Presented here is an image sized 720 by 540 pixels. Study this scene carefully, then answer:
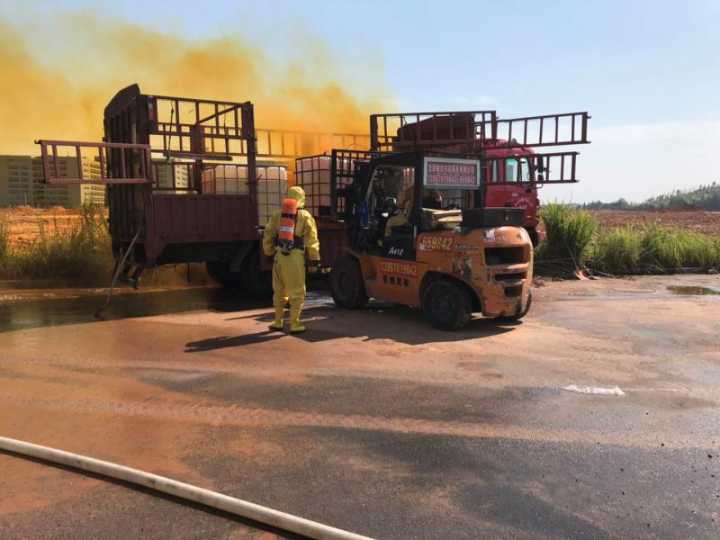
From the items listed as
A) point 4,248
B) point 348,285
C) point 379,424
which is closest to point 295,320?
point 348,285

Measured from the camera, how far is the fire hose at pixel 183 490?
295cm

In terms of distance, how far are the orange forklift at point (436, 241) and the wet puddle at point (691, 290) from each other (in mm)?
4993

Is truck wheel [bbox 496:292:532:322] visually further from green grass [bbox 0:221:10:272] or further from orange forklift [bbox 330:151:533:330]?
green grass [bbox 0:221:10:272]

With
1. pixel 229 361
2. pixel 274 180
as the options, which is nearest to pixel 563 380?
pixel 229 361

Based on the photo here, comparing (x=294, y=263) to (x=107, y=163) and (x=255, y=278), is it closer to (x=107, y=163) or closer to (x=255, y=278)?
(x=255, y=278)

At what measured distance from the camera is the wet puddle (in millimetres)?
11245

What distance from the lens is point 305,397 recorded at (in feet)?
16.8

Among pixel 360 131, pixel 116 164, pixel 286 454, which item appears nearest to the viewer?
pixel 286 454

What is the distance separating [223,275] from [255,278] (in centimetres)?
132

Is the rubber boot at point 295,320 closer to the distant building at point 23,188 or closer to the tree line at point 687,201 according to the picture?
the distant building at point 23,188

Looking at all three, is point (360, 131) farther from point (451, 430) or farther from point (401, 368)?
point (451, 430)

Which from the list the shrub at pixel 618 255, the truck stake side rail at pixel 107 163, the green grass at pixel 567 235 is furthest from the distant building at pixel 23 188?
the shrub at pixel 618 255

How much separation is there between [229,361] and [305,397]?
1438mm

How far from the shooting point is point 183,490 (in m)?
3.30
